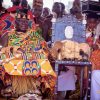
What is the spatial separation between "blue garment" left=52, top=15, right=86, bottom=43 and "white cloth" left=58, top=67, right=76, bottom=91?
563mm

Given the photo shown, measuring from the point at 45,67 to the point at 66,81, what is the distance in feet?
2.29

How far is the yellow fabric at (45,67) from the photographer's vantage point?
430 cm

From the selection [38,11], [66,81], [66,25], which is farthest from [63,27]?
[66,81]

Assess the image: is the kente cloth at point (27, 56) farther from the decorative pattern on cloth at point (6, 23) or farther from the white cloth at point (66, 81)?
the white cloth at point (66, 81)

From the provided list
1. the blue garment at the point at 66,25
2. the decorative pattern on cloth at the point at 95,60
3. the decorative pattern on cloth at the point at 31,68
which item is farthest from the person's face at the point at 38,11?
the decorative pattern on cloth at the point at 95,60

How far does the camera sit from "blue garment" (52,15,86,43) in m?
4.70

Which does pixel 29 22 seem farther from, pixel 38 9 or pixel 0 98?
pixel 0 98

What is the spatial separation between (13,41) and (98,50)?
130 cm

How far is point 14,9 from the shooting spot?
15.2 feet

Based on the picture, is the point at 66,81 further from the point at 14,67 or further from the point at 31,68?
the point at 14,67

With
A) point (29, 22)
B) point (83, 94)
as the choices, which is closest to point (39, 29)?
point (29, 22)

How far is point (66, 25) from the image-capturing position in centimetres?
471

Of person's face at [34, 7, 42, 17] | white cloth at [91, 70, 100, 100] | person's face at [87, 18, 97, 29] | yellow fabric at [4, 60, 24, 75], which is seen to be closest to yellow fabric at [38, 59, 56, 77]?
A: yellow fabric at [4, 60, 24, 75]

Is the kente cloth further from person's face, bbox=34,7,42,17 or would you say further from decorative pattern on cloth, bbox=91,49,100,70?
decorative pattern on cloth, bbox=91,49,100,70
